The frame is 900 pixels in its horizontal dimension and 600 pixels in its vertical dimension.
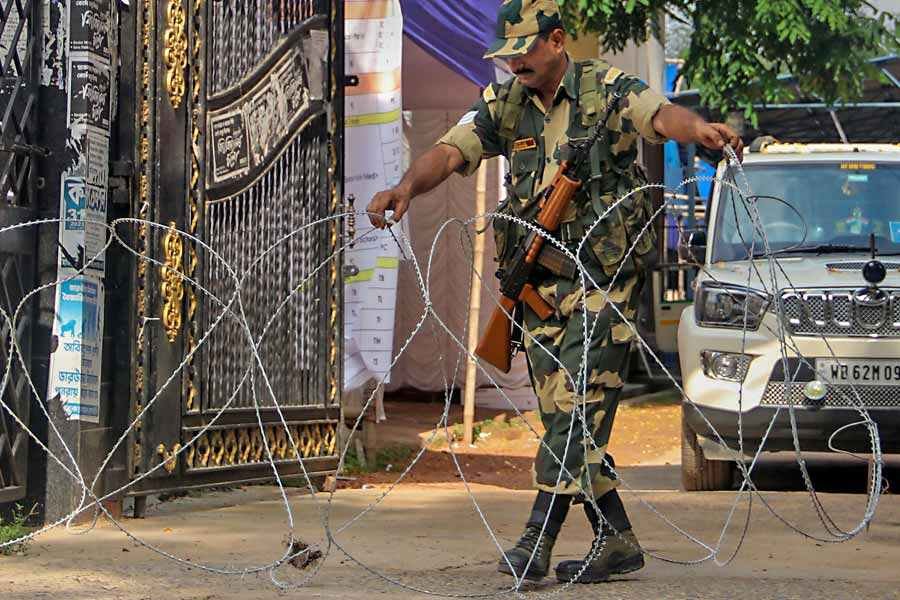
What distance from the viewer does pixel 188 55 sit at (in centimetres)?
668

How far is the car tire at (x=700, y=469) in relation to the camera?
27.4 ft

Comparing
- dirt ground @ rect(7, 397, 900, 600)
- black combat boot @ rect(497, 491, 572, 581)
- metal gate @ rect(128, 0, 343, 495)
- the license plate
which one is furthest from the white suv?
black combat boot @ rect(497, 491, 572, 581)

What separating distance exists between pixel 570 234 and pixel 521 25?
0.65 meters

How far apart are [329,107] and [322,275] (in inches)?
32.4

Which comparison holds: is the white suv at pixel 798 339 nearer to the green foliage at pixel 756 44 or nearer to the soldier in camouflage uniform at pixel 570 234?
the soldier in camouflage uniform at pixel 570 234

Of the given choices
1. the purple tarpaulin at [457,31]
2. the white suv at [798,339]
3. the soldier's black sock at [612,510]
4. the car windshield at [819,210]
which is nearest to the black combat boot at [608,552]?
the soldier's black sock at [612,510]

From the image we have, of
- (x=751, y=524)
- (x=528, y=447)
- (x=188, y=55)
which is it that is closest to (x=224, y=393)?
(x=188, y=55)

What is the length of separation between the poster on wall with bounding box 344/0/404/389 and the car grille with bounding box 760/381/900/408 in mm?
2088

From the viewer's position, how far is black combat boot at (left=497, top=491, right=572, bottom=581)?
4.78 meters

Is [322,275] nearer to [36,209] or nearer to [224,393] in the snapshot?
[224,393]

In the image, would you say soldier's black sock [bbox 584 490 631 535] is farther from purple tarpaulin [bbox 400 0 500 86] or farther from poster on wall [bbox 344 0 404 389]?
purple tarpaulin [bbox 400 0 500 86]

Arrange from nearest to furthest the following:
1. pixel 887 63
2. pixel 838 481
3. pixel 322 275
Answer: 1. pixel 322 275
2. pixel 838 481
3. pixel 887 63

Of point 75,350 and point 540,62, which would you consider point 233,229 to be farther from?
point 540,62

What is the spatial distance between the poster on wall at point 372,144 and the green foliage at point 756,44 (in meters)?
3.54
